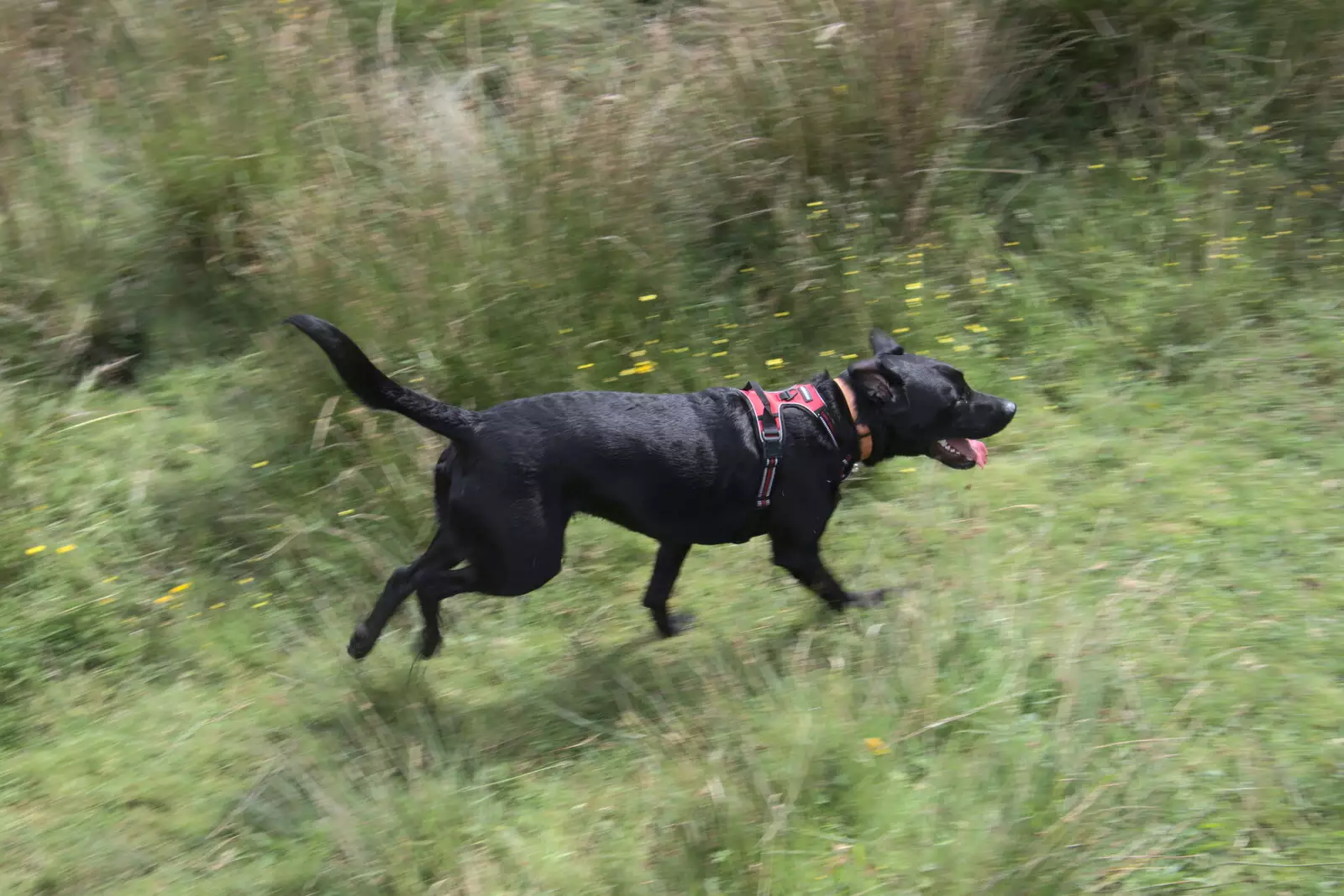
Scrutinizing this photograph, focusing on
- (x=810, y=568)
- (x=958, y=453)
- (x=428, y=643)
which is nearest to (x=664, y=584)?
(x=810, y=568)

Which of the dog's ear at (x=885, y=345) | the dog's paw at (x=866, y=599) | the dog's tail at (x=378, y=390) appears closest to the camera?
the dog's tail at (x=378, y=390)

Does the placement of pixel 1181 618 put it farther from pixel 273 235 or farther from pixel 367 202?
pixel 273 235

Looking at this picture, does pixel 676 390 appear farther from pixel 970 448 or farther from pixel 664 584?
pixel 970 448

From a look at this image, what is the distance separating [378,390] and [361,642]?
0.96 m

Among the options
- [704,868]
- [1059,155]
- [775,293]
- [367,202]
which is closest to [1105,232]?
[1059,155]

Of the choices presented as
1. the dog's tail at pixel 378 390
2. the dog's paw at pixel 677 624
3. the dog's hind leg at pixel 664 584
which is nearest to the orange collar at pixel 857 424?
the dog's hind leg at pixel 664 584

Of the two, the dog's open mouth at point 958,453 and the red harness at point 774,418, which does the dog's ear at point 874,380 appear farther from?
the dog's open mouth at point 958,453

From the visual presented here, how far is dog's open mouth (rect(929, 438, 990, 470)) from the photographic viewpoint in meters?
3.98

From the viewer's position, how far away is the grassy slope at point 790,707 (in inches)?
109

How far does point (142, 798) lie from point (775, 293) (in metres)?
3.62

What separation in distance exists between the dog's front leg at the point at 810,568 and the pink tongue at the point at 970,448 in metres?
0.70

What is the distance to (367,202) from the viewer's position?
17.4 feet

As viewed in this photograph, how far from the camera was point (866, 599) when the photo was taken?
3906mm

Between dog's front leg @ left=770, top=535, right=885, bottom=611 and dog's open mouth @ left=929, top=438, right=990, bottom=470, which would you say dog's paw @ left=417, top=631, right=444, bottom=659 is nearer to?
dog's front leg @ left=770, top=535, right=885, bottom=611
